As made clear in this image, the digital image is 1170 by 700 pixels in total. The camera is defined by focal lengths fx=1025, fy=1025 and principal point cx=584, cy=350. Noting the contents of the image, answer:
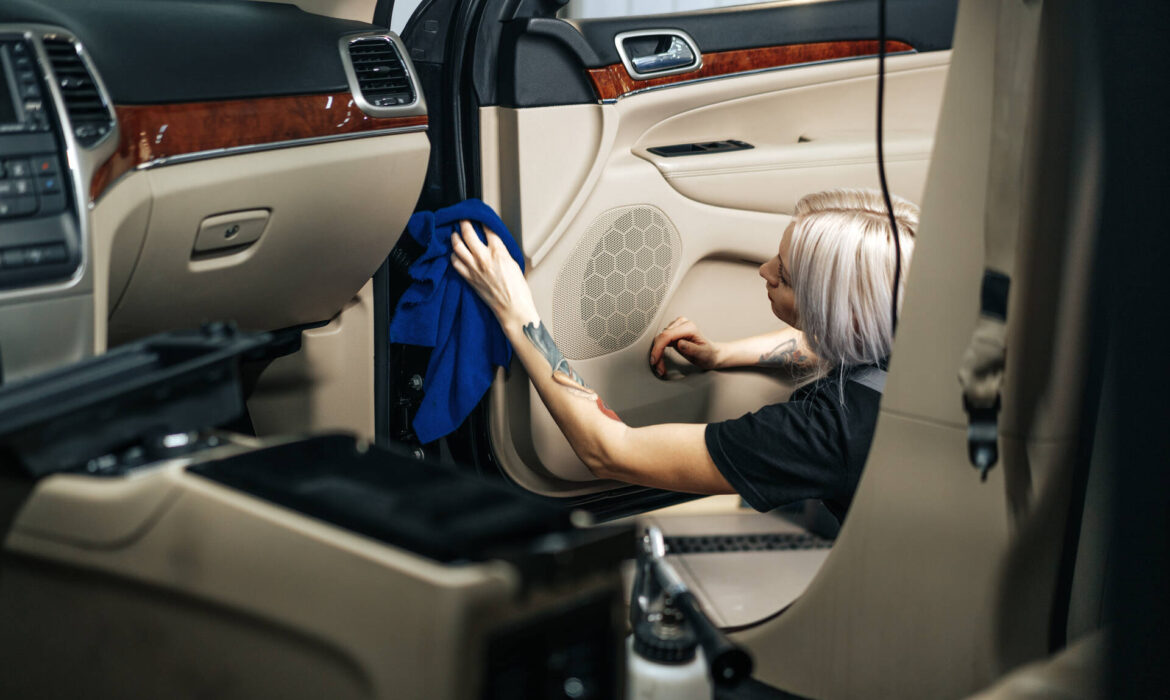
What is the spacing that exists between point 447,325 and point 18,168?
636mm

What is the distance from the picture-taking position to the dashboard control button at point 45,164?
0.92 meters

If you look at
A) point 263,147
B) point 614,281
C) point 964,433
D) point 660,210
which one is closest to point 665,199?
point 660,210

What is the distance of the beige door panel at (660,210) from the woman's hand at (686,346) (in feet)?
0.06

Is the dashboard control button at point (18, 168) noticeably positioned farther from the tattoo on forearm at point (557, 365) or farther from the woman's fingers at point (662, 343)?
the woman's fingers at point (662, 343)

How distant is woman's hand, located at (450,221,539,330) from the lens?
1.39 m

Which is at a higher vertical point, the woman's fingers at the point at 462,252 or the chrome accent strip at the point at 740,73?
the chrome accent strip at the point at 740,73

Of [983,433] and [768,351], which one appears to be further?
[768,351]

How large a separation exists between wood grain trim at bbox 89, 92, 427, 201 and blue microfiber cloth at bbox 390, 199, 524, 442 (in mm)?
165

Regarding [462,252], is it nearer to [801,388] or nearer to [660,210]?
[660,210]

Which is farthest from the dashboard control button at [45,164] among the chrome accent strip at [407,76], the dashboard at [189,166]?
the chrome accent strip at [407,76]

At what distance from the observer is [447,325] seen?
4.75 feet

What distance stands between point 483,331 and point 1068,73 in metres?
0.90

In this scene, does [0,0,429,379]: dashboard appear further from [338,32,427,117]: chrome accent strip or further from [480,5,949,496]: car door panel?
[480,5,949,496]: car door panel

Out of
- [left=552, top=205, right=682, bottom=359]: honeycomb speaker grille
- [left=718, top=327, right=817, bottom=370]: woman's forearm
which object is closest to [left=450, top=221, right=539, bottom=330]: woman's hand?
[left=552, top=205, right=682, bottom=359]: honeycomb speaker grille
